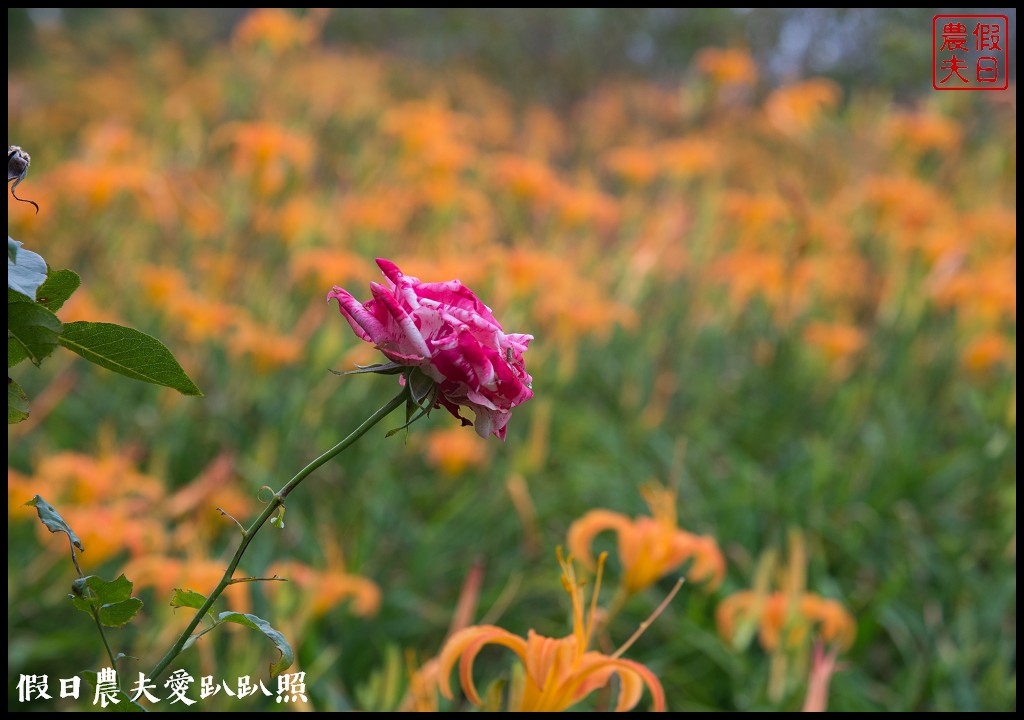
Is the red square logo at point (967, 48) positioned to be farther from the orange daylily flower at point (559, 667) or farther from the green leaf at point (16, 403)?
the green leaf at point (16, 403)

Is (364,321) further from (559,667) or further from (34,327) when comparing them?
(559,667)

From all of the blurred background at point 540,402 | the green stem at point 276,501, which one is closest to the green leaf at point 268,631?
the green stem at point 276,501

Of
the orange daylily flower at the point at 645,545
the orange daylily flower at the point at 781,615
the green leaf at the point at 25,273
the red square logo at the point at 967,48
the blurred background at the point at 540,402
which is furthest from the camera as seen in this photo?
the red square logo at the point at 967,48

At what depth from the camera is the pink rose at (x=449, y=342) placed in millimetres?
546

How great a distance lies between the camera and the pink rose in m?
0.55

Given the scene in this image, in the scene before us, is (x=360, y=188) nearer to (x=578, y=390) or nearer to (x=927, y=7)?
(x=578, y=390)

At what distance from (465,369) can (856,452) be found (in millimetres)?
2494

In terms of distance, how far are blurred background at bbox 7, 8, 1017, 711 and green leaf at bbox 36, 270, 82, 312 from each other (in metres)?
0.53

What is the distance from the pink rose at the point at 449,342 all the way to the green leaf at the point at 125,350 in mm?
102

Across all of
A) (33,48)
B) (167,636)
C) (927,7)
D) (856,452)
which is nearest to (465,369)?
(167,636)

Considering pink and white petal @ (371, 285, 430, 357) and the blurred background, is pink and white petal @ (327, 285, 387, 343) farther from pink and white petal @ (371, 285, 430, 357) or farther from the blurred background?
the blurred background

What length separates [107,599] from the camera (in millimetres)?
574

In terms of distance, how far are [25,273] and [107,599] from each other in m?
0.20

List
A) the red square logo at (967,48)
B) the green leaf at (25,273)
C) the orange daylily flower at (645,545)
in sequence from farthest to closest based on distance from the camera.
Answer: the red square logo at (967,48) < the orange daylily flower at (645,545) < the green leaf at (25,273)
